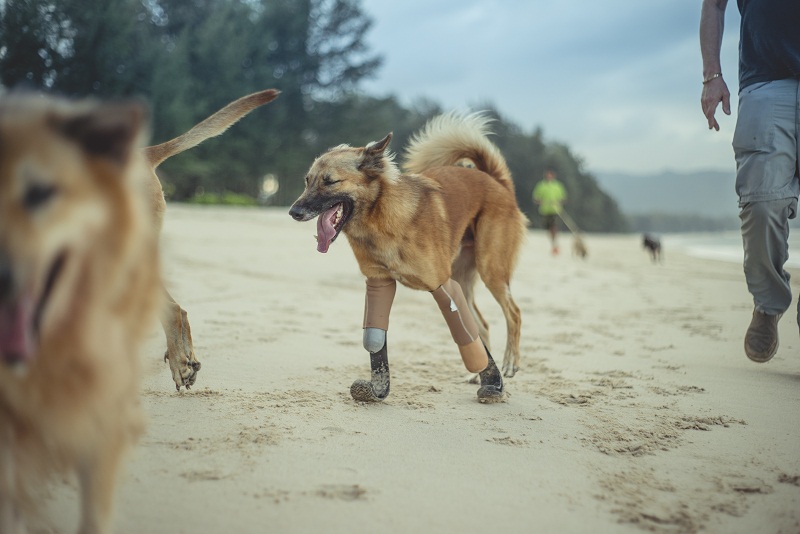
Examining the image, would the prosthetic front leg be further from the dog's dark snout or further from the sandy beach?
the dog's dark snout

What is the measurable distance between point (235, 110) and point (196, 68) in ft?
95.1

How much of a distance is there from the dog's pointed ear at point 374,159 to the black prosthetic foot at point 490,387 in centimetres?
137

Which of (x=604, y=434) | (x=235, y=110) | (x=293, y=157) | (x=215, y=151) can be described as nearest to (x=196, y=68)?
(x=215, y=151)

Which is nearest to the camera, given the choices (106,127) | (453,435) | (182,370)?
(106,127)

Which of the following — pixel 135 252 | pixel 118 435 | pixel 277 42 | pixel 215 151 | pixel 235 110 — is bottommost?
pixel 118 435

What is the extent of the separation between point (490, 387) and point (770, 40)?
2.87 m

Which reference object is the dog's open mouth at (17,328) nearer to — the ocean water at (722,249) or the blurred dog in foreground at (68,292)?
the blurred dog in foreground at (68,292)

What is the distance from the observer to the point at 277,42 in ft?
121

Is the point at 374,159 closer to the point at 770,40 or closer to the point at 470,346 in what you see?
the point at 470,346

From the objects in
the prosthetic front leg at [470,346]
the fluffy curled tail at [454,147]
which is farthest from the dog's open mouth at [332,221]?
the fluffy curled tail at [454,147]

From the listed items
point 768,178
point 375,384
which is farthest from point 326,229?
point 768,178

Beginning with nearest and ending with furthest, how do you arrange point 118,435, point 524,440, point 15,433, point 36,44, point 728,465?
1. point 15,433
2. point 118,435
3. point 728,465
4. point 524,440
5. point 36,44

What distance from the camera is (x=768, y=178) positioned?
163 inches

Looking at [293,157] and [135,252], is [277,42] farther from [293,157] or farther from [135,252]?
[135,252]
